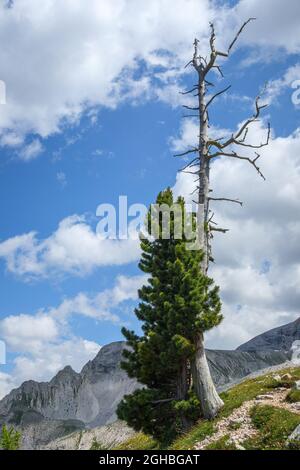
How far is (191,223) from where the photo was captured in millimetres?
26891

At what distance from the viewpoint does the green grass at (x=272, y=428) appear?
661 inches

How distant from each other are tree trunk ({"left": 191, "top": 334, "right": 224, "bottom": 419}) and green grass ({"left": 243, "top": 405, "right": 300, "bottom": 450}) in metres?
4.01

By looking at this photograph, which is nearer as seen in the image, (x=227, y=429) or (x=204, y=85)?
(x=227, y=429)

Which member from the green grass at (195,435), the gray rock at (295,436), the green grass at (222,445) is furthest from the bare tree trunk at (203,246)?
the gray rock at (295,436)

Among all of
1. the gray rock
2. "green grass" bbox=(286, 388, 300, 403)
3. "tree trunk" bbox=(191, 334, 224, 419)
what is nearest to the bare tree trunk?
"tree trunk" bbox=(191, 334, 224, 419)

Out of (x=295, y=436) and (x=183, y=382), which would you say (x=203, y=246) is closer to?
(x=183, y=382)

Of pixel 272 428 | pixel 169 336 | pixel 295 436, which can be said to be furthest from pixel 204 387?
pixel 295 436

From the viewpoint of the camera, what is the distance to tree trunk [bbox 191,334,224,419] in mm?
23234

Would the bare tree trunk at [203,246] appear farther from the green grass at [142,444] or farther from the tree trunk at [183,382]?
the green grass at [142,444]

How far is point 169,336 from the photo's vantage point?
2422 cm
